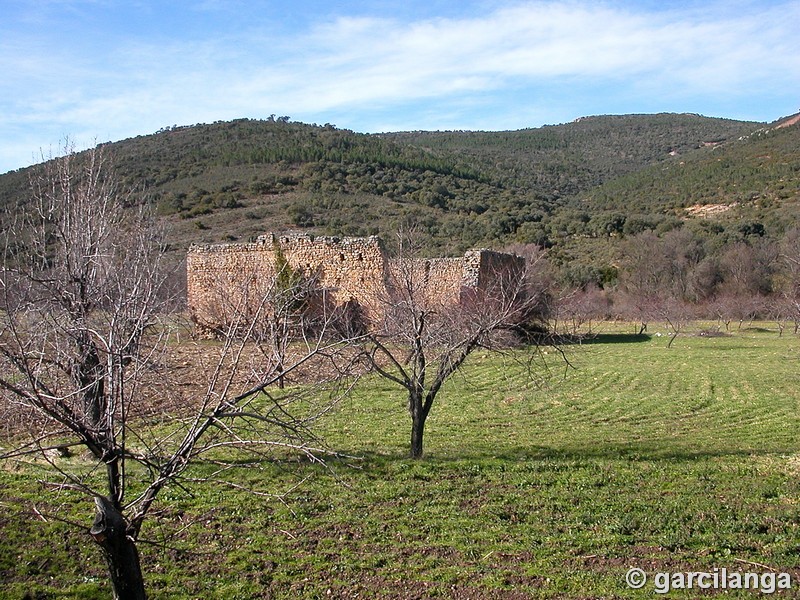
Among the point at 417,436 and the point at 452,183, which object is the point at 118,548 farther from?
the point at 452,183

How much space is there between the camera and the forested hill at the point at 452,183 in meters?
40.5

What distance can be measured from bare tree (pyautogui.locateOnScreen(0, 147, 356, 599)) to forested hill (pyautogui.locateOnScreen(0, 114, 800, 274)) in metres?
19.4

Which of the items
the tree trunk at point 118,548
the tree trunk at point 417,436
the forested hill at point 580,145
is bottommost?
the tree trunk at point 417,436

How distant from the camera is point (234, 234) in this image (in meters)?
36.2

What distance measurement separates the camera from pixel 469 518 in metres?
6.46

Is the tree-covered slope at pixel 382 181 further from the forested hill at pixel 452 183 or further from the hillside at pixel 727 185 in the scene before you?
the hillside at pixel 727 185

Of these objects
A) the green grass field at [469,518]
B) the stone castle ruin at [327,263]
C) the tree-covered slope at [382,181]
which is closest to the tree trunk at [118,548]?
the green grass field at [469,518]

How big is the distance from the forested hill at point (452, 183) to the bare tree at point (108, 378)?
19.4 meters

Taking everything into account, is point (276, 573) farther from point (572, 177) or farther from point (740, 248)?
point (572, 177)

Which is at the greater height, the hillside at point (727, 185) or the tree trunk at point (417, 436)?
the hillside at point (727, 185)

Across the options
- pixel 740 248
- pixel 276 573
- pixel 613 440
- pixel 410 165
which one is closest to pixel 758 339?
pixel 740 248

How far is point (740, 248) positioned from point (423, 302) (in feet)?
128

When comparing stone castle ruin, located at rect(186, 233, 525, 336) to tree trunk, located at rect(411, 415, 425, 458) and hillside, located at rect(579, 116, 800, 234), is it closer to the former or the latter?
tree trunk, located at rect(411, 415, 425, 458)

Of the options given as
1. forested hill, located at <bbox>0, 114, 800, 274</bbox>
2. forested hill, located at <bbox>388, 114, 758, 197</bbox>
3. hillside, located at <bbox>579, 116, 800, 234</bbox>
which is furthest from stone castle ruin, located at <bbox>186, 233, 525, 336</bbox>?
forested hill, located at <bbox>388, 114, 758, 197</bbox>
